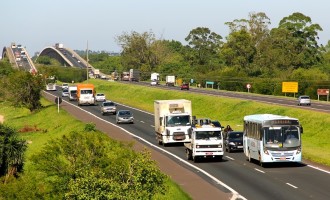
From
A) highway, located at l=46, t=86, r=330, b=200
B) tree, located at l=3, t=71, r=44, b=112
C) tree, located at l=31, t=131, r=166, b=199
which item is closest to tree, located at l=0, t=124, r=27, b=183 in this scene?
tree, located at l=31, t=131, r=166, b=199

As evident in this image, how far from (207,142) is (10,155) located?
1205 centimetres

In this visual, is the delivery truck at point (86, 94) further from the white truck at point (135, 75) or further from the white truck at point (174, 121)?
the white truck at point (135, 75)

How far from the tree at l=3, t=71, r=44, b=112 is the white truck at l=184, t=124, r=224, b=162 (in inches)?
2275

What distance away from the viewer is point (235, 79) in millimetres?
143000

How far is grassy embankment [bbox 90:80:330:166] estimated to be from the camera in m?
52.7

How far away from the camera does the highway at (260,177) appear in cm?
3002

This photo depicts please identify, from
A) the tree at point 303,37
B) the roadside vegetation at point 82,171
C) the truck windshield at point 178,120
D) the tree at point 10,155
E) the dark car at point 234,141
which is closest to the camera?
the roadside vegetation at point 82,171

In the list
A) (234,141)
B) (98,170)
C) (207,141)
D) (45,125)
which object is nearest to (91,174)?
(98,170)

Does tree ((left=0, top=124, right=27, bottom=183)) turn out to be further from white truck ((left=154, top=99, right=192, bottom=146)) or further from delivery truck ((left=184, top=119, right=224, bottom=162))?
white truck ((left=154, top=99, right=192, bottom=146))

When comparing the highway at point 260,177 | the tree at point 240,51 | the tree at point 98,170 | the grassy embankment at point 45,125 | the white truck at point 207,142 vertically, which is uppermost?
the tree at point 240,51

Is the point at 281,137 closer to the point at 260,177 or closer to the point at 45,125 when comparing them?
the point at 260,177

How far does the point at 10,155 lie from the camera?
124 feet

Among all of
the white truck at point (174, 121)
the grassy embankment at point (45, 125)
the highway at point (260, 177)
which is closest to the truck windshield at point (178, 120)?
the white truck at point (174, 121)

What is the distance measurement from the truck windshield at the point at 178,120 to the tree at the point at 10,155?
14327mm
